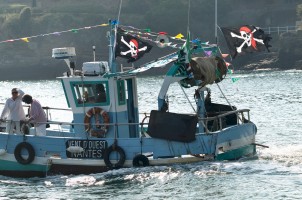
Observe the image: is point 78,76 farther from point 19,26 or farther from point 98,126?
point 19,26

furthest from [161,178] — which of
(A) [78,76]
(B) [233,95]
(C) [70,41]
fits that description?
(C) [70,41]

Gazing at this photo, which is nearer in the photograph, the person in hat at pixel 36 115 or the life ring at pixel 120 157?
the life ring at pixel 120 157

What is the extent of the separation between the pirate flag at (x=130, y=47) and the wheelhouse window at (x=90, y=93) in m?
1.06

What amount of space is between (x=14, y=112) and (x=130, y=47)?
379cm

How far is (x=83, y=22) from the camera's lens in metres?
130

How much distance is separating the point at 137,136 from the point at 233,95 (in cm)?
4290

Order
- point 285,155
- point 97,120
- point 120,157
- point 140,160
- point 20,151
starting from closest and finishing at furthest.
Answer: point 140,160 → point 120,157 → point 20,151 → point 97,120 → point 285,155

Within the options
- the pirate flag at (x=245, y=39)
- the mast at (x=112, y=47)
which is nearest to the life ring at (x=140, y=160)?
the mast at (x=112, y=47)

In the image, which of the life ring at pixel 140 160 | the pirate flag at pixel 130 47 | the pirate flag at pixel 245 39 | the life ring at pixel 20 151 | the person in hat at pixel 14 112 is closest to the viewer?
the life ring at pixel 140 160

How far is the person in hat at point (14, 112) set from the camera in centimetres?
2462

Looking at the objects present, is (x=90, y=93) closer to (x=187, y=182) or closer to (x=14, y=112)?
(x=14, y=112)

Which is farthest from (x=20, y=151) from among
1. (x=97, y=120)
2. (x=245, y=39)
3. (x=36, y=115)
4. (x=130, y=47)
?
(x=245, y=39)

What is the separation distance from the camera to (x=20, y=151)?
24.4 meters

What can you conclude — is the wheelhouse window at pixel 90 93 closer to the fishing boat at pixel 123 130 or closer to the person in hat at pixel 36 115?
the fishing boat at pixel 123 130
